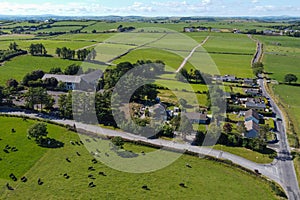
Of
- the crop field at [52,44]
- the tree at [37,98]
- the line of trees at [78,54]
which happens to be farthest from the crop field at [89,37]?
the tree at [37,98]

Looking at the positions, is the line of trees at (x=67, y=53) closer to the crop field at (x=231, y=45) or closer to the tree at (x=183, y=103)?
the tree at (x=183, y=103)

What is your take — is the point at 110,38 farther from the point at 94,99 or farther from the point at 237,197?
the point at 237,197

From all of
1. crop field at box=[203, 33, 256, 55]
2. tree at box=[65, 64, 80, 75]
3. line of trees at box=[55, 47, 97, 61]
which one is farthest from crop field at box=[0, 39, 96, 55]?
crop field at box=[203, 33, 256, 55]

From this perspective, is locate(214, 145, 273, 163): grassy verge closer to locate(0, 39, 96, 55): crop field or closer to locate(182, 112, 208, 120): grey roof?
locate(182, 112, 208, 120): grey roof

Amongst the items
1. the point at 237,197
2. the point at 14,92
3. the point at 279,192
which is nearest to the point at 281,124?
the point at 279,192

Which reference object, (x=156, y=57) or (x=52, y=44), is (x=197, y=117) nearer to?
(x=156, y=57)
